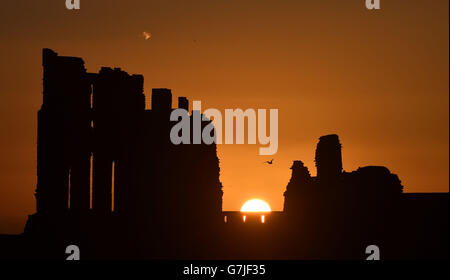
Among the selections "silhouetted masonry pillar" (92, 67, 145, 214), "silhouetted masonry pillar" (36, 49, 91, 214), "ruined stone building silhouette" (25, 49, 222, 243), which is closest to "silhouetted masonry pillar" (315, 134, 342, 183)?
"ruined stone building silhouette" (25, 49, 222, 243)

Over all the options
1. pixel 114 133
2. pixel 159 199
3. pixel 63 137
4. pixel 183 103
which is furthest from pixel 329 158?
pixel 63 137

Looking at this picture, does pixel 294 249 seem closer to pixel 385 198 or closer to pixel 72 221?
pixel 385 198

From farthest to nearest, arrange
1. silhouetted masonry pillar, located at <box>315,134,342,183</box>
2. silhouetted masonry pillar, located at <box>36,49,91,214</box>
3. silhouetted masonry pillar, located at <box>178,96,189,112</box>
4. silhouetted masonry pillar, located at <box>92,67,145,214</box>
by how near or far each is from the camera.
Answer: silhouetted masonry pillar, located at <box>315,134,342,183</box>, silhouetted masonry pillar, located at <box>178,96,189,112</box>, silhouetted masonry pillar, located at <box>92,67,145,214</box>, silhouetted masonry pillar, located at <box>36,49,91,214</box>

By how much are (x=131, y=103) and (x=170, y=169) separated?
2.25 metres

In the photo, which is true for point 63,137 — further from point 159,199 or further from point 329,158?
point 329,158

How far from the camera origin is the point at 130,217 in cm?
2939

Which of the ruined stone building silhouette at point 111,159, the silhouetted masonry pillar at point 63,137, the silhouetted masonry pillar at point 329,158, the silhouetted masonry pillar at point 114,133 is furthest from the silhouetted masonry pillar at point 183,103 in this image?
the silhouetted masonry pillar at point 329,158

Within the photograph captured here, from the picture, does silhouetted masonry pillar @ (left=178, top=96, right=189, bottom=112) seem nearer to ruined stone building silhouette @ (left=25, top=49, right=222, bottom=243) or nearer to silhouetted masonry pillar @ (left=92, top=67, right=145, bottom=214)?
ruined stone building silhouette @ (left=25, top=49, right=222, bottom=243)

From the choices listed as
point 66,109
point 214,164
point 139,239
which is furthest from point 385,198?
point 66,109

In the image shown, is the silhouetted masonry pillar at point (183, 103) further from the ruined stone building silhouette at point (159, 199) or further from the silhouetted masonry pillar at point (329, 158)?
the silhouetted masonry pillar at point (329, 158)

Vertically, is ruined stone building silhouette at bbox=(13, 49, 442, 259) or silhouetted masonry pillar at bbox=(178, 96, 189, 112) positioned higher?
silhouetted masonry pillar at bbox=(178, 96, 189, 112)

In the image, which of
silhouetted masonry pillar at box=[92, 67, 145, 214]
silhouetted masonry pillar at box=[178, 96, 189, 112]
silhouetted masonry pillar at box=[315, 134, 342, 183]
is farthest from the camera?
silhouetted masonry pillar at box=[315, 134, 342, 183]

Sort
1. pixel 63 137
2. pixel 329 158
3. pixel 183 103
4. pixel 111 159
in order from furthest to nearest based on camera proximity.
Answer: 1. pixel 329 158
2. pixel 183 103
3. pixel 111 159
4. pixel 63 137

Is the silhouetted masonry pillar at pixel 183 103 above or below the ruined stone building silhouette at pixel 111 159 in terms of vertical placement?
above
